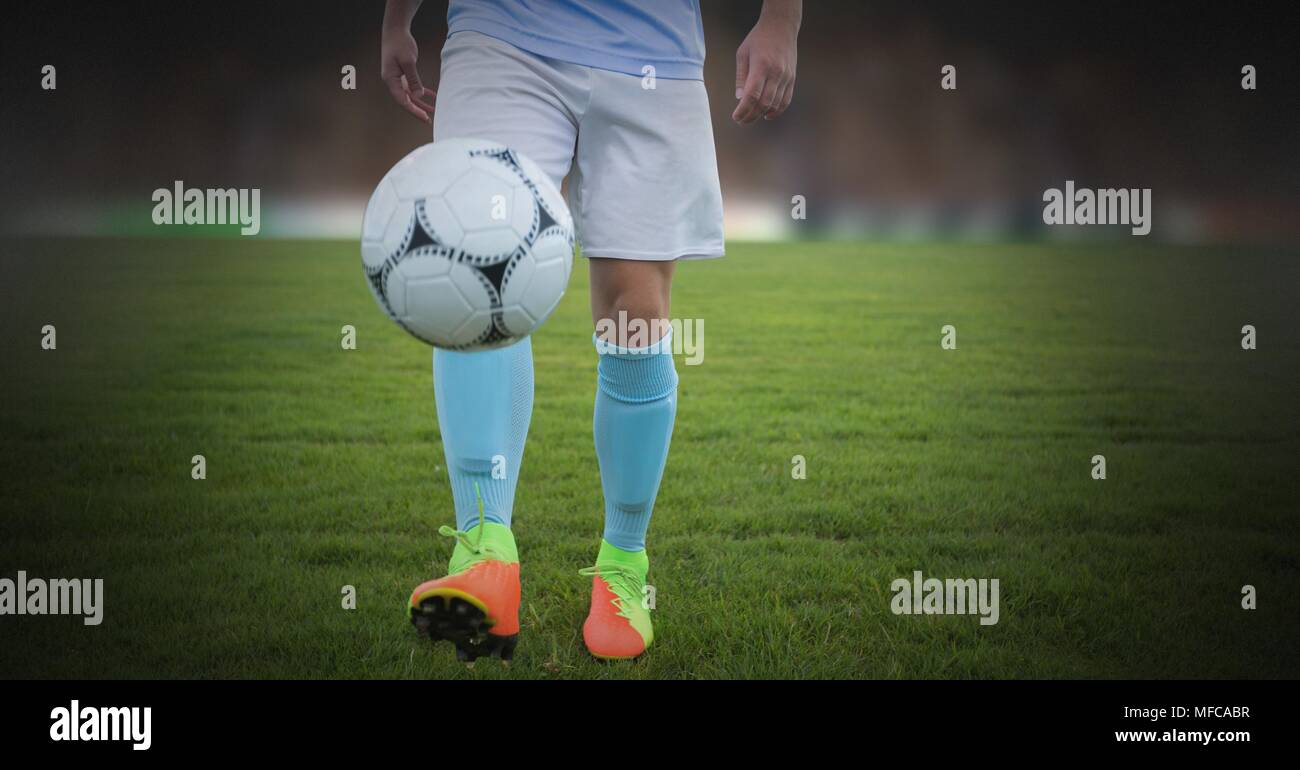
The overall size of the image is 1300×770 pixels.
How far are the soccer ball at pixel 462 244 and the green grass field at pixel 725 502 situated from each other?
83 centimetres

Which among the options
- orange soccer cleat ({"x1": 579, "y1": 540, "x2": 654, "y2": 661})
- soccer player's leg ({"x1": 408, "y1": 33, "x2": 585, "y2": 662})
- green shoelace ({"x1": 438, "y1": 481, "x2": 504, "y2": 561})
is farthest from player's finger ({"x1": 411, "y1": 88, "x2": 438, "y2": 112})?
orange soccer cleat ({"x1": 579, "y1": 540, "x2": 654, "y2": 661})

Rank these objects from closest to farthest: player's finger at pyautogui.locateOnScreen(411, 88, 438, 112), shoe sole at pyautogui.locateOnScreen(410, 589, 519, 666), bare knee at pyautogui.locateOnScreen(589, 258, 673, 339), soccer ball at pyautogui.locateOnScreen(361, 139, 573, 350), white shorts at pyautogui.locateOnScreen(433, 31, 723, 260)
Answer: soccer ball at pyautogui.locateOnScreen(361, 139, 573, 350), shoe sole at pyautogui.locateOnScreen(410, 589, 519, 666), white shorts at pyautogui.locateOnScreen(433, 31, 723, 260), bare knee at pyautogui.locateOnScreen(589, 258, 673, 339), player's finger at pyautogui.locateOnScreen(411, 88, 438, 112)

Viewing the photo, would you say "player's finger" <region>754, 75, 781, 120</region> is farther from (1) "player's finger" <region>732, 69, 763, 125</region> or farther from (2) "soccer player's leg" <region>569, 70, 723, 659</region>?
(2) "soccer player's leg" <region>569, 70, 723, 659</region>

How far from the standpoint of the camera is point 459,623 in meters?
2.19

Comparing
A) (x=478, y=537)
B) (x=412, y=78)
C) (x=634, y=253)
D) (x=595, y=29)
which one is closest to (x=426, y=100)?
(x=412, y=78)

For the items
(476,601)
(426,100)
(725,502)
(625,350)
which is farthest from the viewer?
(725,502)

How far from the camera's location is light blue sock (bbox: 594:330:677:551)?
2.51m

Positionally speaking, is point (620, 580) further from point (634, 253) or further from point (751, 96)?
point (751, 96)

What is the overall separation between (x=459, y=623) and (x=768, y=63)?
4.59 feet

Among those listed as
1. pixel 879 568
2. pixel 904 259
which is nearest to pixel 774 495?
pixel 879 568

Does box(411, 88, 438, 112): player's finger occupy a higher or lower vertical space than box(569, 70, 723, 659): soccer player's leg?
higher

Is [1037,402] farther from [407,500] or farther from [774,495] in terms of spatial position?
[407,500]

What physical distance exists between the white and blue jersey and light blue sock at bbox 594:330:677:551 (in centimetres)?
65

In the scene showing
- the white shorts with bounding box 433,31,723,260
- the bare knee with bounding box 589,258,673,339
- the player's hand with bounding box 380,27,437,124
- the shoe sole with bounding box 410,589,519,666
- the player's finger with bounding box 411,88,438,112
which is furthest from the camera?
the player's finger with bounding box 411,88,438,112
